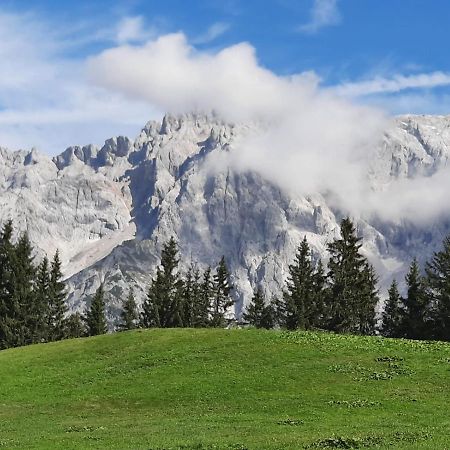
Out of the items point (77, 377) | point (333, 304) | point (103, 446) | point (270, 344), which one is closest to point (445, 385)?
point (270, 344)

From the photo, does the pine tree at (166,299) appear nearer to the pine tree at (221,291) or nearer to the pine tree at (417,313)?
the pine tree at (221,291)

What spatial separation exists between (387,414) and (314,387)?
32.2 feet

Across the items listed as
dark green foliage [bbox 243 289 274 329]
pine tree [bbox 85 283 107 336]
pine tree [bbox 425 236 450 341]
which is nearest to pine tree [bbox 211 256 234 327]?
dark green foliage [bbox 243 289 274 329]

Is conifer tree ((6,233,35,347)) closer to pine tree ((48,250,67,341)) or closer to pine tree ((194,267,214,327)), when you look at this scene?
pine tree ((48,250,67,341))

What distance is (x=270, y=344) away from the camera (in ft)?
201

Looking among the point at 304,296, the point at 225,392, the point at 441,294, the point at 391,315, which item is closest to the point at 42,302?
the point at 304,296

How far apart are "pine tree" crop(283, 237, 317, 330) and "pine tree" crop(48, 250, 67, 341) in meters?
42.5

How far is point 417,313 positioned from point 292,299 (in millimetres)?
21553

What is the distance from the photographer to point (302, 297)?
370 ft

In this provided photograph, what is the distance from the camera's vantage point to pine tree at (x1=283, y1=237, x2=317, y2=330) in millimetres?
111750

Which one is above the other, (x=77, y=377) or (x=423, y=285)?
(x=423, y=285)

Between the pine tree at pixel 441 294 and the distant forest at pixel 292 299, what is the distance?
0.50ft

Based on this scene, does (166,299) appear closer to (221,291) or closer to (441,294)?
(221,291)

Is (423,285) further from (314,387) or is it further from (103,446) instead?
(103,446)
